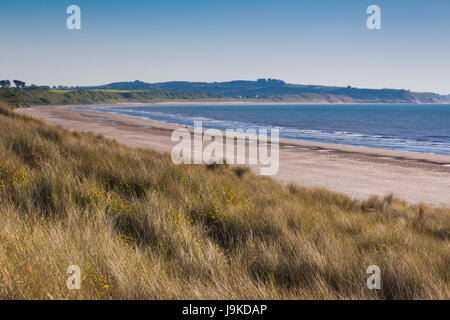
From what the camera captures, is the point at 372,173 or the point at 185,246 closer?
the point at 185,246

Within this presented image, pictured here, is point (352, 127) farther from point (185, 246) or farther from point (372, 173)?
point (185, 246)

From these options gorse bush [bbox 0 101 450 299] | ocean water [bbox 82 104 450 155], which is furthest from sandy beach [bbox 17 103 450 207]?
ocean water [bbox 82 104 450 155]

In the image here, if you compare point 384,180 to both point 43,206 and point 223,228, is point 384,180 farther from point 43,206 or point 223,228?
Answer: point 43,206

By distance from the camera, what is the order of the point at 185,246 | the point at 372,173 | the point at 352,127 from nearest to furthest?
the point at 185,246 → the point at 372,173 → the point at 352,127

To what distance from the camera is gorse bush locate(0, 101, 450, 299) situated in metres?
2.94

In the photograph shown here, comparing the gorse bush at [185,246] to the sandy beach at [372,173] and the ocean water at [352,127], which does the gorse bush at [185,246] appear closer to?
the sandy beach at [372,173]

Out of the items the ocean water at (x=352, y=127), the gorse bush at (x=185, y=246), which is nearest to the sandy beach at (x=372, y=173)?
the gorse bush at (x=185, y=246)

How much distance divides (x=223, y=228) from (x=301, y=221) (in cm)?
128

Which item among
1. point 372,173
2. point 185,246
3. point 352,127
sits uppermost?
point 352,127

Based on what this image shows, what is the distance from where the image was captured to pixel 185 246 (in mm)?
3875

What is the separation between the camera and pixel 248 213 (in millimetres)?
5344

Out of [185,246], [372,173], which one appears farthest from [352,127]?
[185,246]
